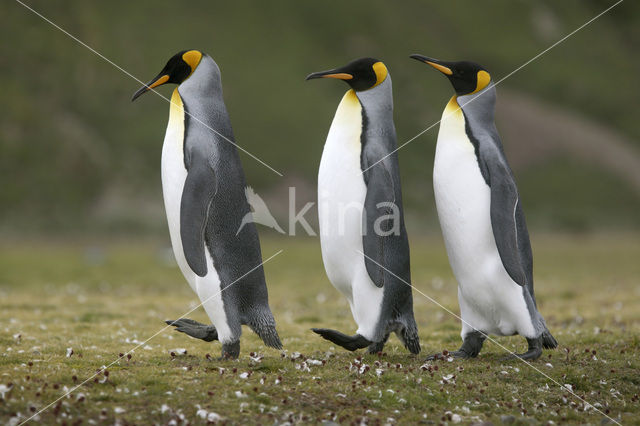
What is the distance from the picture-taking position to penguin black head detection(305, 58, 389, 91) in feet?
22.5

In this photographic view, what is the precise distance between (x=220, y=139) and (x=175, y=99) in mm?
593

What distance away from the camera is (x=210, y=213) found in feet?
20.6

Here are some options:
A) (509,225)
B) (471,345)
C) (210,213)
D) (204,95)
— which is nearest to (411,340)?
(471,345)

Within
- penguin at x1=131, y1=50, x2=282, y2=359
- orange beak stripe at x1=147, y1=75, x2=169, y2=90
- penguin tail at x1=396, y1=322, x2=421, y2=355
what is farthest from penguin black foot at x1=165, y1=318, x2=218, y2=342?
orange beak stripe at x1=147, y1=75, x2=169, y2=90

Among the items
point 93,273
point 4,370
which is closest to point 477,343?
point 4,370

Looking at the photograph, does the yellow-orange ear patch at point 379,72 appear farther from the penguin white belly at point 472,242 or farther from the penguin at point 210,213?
the penguin at point 210,213

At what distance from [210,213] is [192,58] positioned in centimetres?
156

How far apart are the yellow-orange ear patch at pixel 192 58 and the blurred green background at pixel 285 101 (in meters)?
26.6

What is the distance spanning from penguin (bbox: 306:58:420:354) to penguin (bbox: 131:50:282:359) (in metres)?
0.77

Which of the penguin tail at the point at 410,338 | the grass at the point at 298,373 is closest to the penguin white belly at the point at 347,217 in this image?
the penguin tail at the point at 410,338

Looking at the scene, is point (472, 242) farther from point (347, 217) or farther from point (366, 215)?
point (347, 217)

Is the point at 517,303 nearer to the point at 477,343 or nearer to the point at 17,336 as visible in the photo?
the point at 477,343
